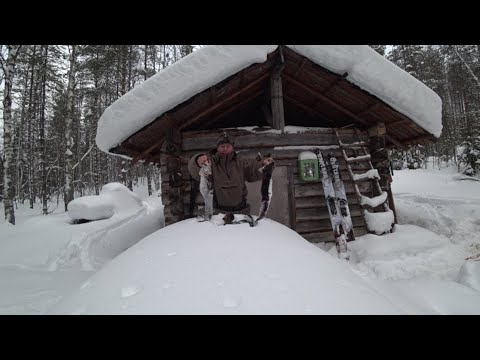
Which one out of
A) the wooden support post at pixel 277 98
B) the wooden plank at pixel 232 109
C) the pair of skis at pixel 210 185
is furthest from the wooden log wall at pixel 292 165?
the pair of skis at pixel 210 185

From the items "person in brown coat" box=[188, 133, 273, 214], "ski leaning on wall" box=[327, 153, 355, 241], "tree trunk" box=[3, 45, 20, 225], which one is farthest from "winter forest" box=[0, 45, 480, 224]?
"ski leaning on wall" box=[327, 153, 355, 241]

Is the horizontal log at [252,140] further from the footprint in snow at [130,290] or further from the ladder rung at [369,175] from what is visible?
the footprint in snow at [130,290]

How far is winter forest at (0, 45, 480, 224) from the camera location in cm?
1202

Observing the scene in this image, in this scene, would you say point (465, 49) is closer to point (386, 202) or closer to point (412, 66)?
point (412, 66)

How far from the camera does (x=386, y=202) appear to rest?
591cm

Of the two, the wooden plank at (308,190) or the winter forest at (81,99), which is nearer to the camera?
the wooden plank at (308,190)

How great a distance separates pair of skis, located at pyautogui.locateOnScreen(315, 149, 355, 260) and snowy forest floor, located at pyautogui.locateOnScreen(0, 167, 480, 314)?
0.83ft

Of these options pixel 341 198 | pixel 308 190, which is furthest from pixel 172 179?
pixel 341 198

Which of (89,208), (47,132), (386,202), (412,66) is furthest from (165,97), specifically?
(47,132)

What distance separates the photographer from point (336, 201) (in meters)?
5.53

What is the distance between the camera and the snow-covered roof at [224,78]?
444 cm

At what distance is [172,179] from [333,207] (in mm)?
3675

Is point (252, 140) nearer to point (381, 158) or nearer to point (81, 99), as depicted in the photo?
point (381, 158)

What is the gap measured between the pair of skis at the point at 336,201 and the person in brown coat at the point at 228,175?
7.35ft
